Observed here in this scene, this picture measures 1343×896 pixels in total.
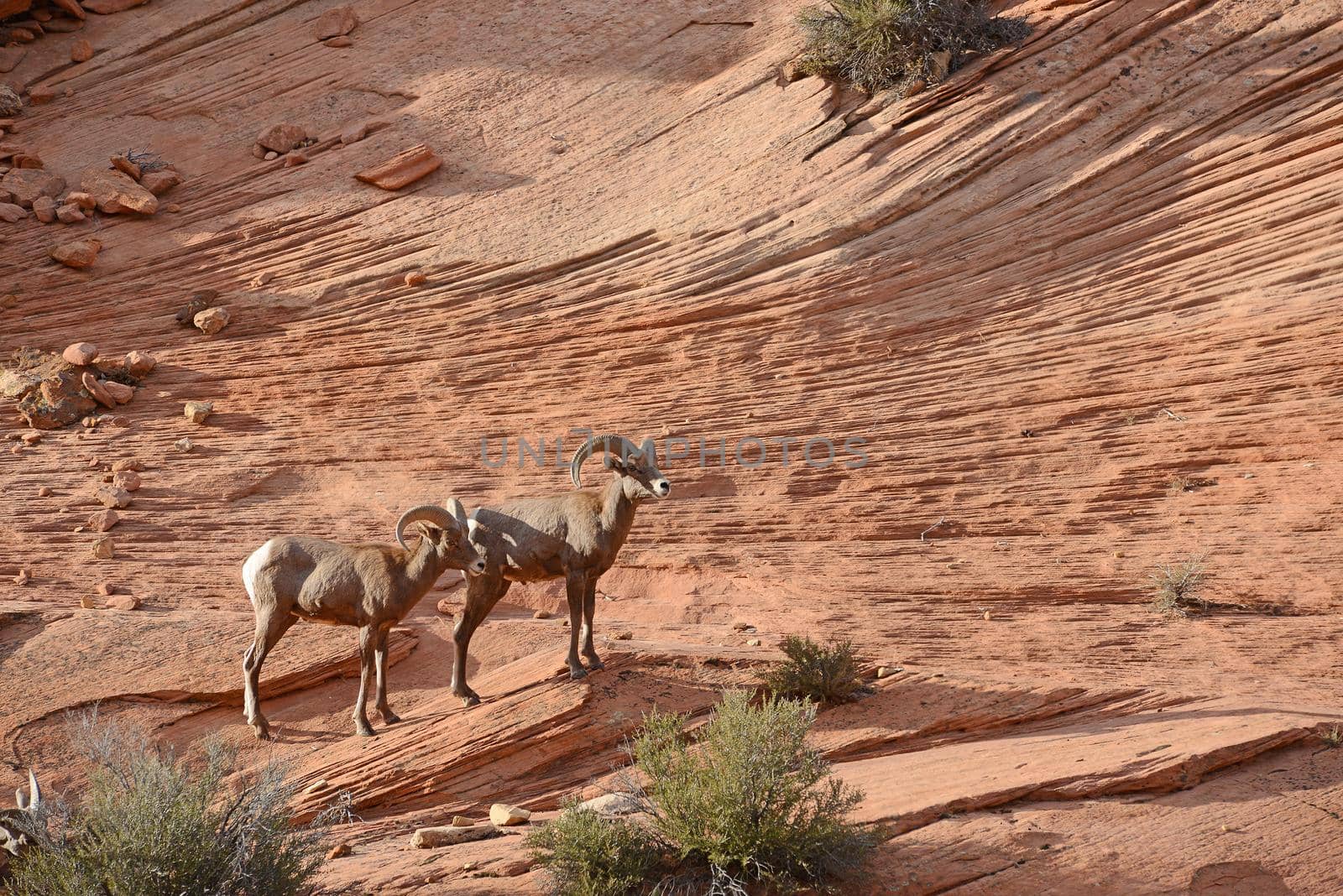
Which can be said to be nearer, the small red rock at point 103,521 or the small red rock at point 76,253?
the small red rock at point 103,521

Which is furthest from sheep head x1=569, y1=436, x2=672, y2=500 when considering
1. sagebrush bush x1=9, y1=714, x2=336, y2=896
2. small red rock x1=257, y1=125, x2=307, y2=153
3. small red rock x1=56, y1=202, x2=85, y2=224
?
small red rock x1=56, y1=202, x2=85, y2=224

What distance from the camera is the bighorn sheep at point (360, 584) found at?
9227 mm

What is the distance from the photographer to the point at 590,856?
21.2 ft

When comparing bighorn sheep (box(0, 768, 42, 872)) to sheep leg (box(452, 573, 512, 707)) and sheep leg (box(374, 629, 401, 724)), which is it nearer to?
sheep leg (box(374, 629, 401, 724))

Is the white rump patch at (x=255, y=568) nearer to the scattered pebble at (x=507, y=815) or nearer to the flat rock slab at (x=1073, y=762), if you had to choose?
the scattered pebble at (x=507, y=815)

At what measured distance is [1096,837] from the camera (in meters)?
7.12

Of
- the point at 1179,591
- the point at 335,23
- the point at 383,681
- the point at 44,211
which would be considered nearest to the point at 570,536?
the point at 383,681

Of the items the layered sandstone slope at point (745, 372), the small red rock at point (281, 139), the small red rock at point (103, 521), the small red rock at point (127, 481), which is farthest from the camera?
the small red rock at point (281, 139)

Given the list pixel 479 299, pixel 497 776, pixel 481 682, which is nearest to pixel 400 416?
pixel 479 299

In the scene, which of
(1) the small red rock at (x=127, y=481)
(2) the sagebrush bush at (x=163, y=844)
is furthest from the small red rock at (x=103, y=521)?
(2) the sagebrush bush at (x=163, y=844)

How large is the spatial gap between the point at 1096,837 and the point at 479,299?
1017 centimetres

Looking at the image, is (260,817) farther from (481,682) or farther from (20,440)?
(20,440)

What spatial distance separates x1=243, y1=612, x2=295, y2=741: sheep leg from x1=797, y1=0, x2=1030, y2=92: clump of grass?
10472 mm

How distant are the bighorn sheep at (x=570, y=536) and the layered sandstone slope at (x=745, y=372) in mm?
628
